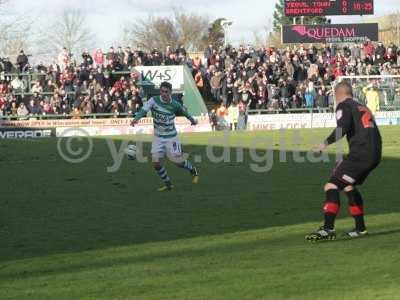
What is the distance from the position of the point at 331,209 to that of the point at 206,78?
3847cm

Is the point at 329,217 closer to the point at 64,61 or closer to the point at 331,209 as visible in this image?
the point at 331,209

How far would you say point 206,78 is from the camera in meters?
47.9

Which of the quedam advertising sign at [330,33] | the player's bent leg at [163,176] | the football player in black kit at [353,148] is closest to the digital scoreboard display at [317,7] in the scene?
the quedam advertising sign at [330,33]

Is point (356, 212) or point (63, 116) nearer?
point (356, 212)

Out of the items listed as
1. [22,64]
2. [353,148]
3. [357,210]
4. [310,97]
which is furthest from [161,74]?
[353,148]

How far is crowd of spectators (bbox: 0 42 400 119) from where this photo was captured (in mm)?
44438

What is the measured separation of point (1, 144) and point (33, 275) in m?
27.8

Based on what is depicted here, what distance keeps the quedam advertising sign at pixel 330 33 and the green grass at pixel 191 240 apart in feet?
119

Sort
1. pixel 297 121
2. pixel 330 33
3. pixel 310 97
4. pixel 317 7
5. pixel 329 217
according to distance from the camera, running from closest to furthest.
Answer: pixel 329 217 → pixel 297 121 → pixel 310 97 → pixel 317 7 → pixel 330 33

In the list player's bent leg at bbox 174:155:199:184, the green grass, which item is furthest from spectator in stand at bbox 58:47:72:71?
player's bent leg at bbox 174:155:199:184

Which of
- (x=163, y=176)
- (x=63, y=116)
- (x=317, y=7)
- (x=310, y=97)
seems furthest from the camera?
(x=317, y=7)

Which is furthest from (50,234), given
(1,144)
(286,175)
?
(1,144)

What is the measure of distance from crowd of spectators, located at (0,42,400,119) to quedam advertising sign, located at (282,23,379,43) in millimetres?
4284

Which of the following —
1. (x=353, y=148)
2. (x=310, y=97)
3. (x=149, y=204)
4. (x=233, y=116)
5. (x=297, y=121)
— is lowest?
(x=297, y=121)
